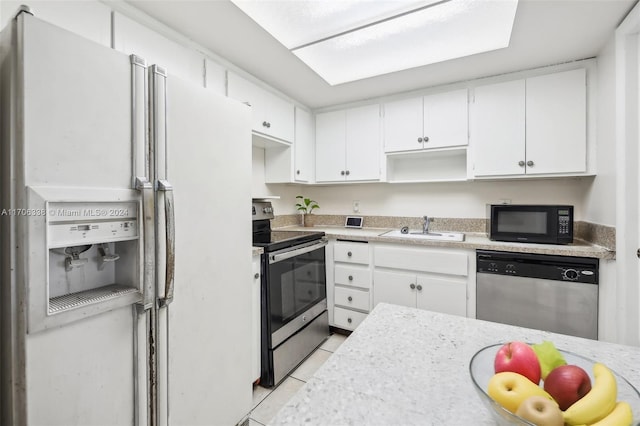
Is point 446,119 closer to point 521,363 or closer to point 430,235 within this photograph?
point 430,235

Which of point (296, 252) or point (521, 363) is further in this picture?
point (296, 252)

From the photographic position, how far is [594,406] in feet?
1.22

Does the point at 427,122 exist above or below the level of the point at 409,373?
above

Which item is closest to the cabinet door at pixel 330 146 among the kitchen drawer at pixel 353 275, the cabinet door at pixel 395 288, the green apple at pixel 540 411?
the kitchen drawer at pixel 353 275

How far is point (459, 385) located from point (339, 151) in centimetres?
267

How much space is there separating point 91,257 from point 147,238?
7.6 inches

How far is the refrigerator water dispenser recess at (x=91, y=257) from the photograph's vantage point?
88cm

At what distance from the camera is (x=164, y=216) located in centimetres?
112

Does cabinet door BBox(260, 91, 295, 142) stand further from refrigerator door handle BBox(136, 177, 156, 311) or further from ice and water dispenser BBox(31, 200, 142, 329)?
ice and water dispenser BBox(31, 200, 142, 329)

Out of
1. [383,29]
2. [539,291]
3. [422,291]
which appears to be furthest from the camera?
[422,291]

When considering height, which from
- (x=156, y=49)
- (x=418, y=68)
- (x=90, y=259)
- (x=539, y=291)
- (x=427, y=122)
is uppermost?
(x=418, y=68)

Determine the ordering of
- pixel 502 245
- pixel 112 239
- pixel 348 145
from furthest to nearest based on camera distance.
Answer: pixel 348 145 < pixel 502 245 < pixel 112 239

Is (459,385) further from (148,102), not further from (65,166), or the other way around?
(148,102)

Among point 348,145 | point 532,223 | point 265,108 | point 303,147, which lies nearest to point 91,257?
point 265,108
